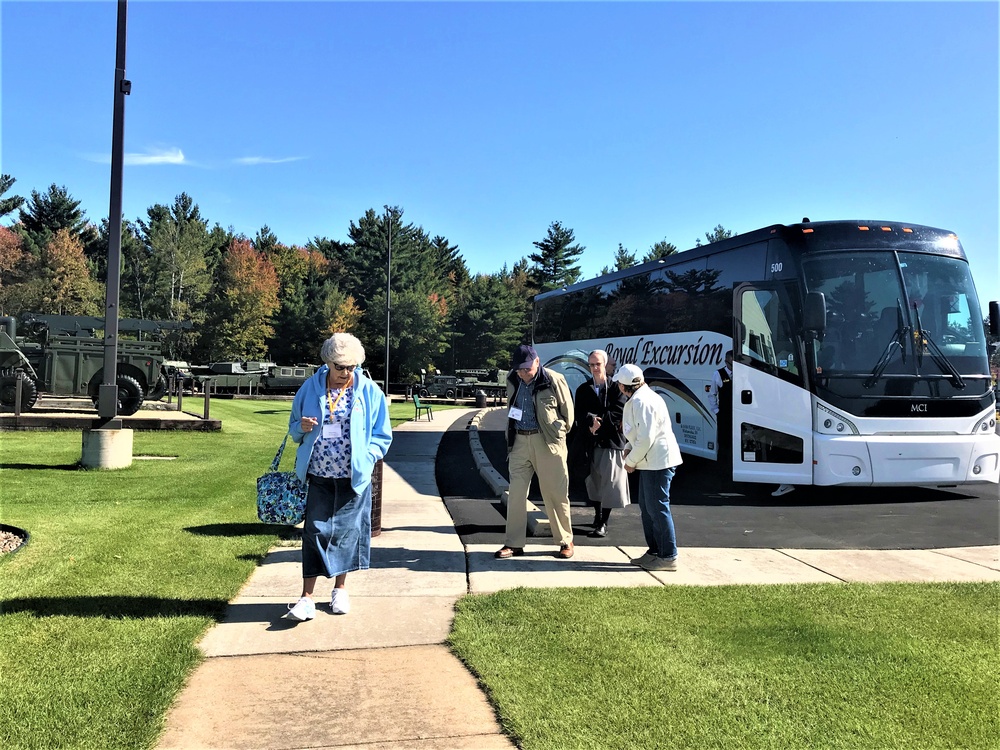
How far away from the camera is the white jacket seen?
5676 mm

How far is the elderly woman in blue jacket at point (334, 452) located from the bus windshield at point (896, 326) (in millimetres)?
6139

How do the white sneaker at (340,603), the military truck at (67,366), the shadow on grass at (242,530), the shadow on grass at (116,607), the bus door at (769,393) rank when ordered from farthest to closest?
1. the military truck at (67,366)
2. the bus door at (769,393)
3. the shadow on grass at (242,530)
4. the white sneaker at (340,603)
5. the shadow on grass at (116,607)

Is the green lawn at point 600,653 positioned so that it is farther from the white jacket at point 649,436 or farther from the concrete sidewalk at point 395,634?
the white jacket at point 649,436

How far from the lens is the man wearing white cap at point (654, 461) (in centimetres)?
569

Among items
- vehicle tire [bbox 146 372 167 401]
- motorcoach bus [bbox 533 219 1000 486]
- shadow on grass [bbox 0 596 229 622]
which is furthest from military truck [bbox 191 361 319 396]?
shadow on grass [bbox 0 596 229 622]

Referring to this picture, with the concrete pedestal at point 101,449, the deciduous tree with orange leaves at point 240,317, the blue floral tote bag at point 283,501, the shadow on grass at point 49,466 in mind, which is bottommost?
the shadow on grass at point 49,466

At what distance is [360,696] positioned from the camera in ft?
11.4

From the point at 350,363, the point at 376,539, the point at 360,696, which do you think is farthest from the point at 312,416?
the point at 376,539

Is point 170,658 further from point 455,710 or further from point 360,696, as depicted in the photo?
point 455,710

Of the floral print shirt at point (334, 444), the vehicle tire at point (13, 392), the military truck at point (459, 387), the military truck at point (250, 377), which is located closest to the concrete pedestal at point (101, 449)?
the floral print shirt at point (334, 444)

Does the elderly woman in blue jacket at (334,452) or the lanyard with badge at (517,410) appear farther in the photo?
the lanyard with badge at (517,410)

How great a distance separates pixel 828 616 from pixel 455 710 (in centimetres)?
266

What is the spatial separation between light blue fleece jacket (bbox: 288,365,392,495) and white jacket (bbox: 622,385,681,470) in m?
2.08

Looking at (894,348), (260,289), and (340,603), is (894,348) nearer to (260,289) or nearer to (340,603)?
(340,603)
